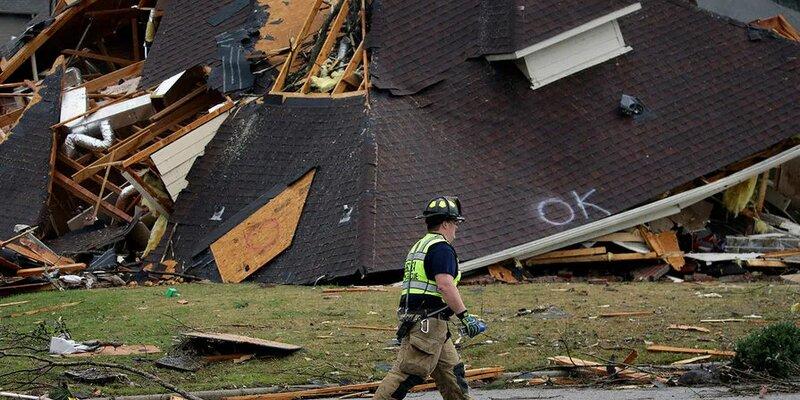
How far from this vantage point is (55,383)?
1116 centimetres

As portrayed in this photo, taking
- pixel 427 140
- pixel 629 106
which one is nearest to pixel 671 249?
pixel 629 106

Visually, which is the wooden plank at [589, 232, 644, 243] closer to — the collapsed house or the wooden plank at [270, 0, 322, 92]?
the collapsed house

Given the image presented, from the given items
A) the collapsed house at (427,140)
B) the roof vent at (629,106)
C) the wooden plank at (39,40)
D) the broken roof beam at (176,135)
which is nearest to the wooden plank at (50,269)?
the collapsed house at (427,140)

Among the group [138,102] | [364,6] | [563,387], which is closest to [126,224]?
[138,102]

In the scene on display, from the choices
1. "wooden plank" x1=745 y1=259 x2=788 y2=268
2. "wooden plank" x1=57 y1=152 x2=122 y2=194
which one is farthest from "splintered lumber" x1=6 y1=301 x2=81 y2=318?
"wooden plank" x1=745 y1=259 x2=788 y2=268

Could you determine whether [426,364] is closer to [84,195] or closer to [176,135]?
[176,135]

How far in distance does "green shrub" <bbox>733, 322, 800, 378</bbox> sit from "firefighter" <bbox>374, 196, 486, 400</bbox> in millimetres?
2801

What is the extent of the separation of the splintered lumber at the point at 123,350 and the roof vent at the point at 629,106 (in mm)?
9414

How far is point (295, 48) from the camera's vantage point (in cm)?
2156

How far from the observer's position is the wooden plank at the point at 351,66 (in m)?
20.3

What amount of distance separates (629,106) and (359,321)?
24.2 ft

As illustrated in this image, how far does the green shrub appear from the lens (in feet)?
36.2

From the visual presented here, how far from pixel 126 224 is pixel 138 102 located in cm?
238

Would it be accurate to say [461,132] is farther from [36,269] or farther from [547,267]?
[36,269]
